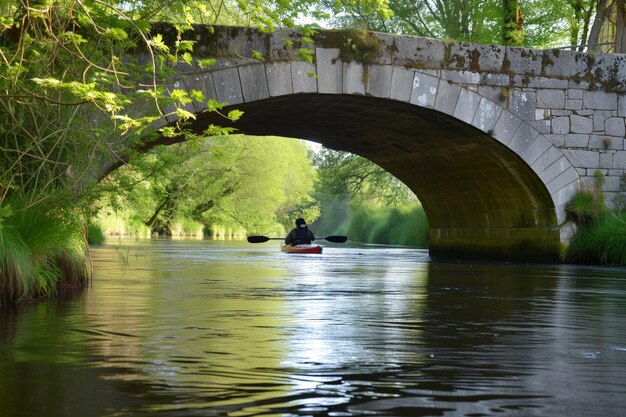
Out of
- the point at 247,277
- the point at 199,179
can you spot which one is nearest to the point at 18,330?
the point at 247,277

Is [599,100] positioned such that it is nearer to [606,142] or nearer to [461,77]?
[606,142]

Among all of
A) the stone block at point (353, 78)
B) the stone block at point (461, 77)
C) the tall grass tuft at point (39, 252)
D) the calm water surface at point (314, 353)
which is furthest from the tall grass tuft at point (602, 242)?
the tall grass tuft at point (39, 252)

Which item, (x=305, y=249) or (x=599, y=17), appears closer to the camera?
(x=599, y=17)

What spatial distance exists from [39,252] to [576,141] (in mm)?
8768

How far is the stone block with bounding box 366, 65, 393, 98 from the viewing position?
39.3 ft

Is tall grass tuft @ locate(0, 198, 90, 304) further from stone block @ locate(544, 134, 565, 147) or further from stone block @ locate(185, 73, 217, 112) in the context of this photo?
stone block @ locate(544, 134, 565, 147)

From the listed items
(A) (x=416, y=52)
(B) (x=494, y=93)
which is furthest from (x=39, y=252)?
(B) (x=494, y=93)

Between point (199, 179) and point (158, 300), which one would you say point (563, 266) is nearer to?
point (158, 300)

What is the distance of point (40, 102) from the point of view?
6.60 meters

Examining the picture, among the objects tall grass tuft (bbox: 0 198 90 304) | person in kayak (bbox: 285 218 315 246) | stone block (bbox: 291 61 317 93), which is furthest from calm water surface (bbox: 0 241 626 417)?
person in kayak (bbox: 285 218 315 246)

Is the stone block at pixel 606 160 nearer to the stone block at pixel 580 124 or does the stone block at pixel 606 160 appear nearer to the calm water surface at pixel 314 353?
the stone block at pixel 580 124

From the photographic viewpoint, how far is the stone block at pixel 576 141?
13.3 m

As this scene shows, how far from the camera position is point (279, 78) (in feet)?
37.6

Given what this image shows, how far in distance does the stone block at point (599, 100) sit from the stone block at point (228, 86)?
5084mm
